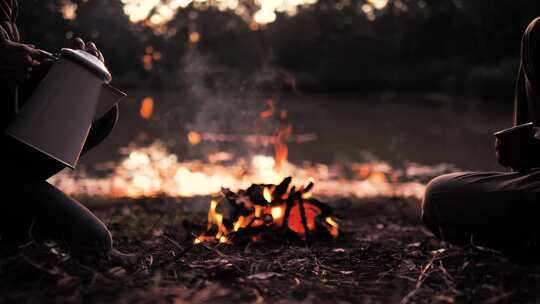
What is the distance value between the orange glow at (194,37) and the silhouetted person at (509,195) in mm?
22520

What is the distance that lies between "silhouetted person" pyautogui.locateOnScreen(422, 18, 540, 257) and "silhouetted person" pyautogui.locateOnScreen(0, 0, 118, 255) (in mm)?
1657

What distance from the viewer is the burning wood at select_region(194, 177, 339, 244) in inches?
141

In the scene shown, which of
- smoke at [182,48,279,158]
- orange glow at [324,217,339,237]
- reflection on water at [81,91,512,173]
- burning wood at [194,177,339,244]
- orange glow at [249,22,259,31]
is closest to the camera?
burning wood at [194,177,339,244]

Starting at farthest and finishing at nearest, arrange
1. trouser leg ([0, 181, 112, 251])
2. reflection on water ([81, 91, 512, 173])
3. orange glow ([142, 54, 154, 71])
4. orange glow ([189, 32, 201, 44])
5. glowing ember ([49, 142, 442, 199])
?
1. orange glow ([189, 32, 201, 44])
2. orange glow ([142, 54, 154, 71])
3. reflection on water ([81, 91, 512, 173])
4. glowing ember ([49, 142, 442, 199])
5. trouser leg ([0, 181, 112, 251])

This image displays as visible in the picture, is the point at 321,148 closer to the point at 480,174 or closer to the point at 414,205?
the point at 414,205

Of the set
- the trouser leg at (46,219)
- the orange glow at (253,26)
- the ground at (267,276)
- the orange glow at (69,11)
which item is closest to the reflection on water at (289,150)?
the orange glow at (69,11)

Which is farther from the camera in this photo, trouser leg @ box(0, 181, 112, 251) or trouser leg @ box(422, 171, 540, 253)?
trouser leg @ box(422, 171, 540, 253)

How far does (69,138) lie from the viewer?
2.38 meters

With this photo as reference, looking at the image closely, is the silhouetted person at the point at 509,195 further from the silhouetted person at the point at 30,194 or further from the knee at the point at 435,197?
the silhouetted person at the point at 30,194

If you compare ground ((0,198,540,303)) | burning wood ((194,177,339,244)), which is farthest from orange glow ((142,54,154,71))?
ground ((0,198,540,303))

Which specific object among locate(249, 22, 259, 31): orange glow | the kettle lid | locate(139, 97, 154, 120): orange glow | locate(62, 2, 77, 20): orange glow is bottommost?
the kettle lid

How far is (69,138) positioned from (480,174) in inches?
75.9

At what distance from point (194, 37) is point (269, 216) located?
2391 cm

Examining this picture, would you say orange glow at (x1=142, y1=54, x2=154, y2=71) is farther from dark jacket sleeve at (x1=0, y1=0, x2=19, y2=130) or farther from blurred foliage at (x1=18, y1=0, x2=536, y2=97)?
dark jacket sleeve at (x1=0, y1=0, x2=19, y2=130)
